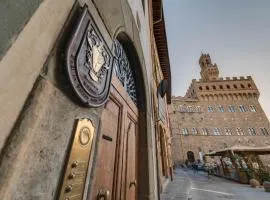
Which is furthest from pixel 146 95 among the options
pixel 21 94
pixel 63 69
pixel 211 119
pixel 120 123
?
pixel 211 119

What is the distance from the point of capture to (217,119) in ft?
86.5

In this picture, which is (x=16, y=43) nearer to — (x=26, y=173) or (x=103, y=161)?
(x=26, y=173)

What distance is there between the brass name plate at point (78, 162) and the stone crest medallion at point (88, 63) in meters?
0.17

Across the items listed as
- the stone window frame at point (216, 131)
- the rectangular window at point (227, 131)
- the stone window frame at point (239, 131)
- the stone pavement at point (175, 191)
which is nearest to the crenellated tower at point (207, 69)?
the stone window frame at point (239, 131)

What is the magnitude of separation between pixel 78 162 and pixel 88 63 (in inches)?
25.2

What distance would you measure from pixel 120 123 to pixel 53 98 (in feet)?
4.43

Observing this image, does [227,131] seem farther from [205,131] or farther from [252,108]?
[252,108]

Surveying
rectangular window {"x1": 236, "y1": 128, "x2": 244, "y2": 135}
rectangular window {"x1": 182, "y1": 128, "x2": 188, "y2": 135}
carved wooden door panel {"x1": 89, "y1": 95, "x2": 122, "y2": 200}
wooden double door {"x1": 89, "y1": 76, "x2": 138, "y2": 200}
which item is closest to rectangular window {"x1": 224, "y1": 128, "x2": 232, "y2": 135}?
rectangular window {"x1": 236, "y1": 128, "x2": 244, "y2": 135}

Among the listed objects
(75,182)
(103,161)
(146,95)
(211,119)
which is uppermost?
(211,119)

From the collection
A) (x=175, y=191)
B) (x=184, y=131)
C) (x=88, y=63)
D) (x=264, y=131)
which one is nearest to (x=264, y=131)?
(x=264, y=131)

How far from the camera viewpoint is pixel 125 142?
212 cm

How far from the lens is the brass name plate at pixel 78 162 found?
776mm

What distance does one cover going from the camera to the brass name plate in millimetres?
776

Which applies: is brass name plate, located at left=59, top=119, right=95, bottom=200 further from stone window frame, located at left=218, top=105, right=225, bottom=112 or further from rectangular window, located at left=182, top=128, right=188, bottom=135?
stone window frame, located at left=218, top=105, right=225, bottom=112
